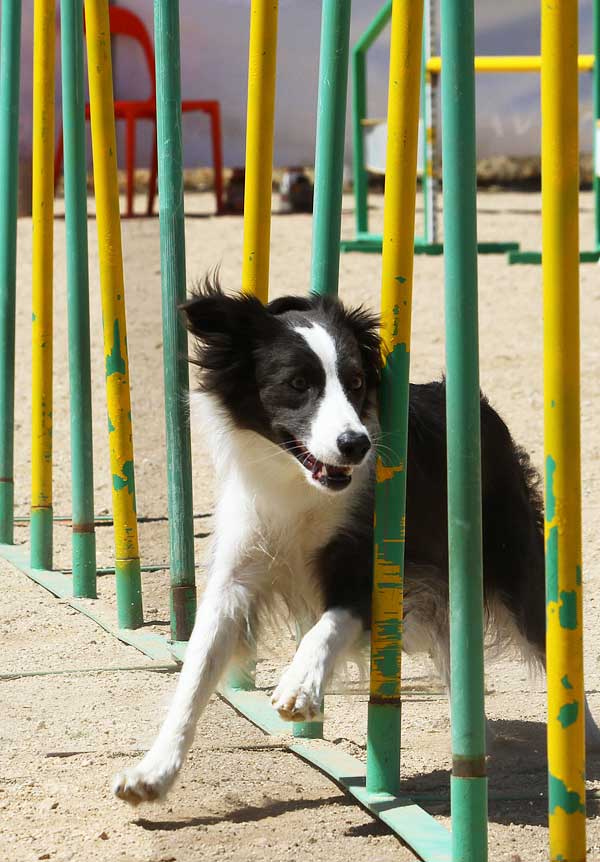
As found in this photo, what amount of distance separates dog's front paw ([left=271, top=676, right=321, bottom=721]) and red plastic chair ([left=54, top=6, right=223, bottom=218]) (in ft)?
40.0

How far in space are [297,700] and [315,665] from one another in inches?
4.3

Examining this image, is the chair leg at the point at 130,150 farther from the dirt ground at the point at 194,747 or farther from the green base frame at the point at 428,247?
the dirt ground at the point at 194,747

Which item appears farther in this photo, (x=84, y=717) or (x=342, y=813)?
(x=84, y=717)

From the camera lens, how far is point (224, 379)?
333 centimetres

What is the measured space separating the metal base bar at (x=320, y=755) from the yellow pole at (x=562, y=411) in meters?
0.52

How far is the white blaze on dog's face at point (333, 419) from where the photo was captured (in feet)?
9.44

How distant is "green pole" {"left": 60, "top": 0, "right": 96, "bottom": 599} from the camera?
461 cm

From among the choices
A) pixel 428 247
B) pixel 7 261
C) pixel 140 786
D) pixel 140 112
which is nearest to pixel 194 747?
pixel 140 786

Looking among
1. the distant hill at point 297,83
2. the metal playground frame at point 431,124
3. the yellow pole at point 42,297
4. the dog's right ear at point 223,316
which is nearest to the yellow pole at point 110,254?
the yellow pole at point 42,297

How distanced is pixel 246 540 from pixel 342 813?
2.29 ft

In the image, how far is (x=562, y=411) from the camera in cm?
207

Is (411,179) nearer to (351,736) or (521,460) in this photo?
(521,460)

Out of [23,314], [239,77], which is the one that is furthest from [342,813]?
[239,77]

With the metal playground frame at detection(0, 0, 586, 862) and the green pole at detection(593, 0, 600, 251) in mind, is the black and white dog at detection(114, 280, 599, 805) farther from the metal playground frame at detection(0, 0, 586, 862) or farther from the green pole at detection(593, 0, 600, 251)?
the green pole at detection(593, 0, 600, 251)
